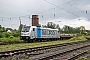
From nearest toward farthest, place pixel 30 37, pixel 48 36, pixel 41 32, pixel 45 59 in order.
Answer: pixel 45 59 < pixel 30 37 < pixel 41 32 < pixel 48 36

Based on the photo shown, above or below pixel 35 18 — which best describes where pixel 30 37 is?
below

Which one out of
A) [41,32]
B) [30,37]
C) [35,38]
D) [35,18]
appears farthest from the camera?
[35,18]

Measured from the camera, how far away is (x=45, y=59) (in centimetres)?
1102

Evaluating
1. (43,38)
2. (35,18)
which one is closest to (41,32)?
(43,38)

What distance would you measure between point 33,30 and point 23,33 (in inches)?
77.6

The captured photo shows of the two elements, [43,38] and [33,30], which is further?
[43,38]

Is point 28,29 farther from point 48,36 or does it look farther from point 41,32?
point 48,36

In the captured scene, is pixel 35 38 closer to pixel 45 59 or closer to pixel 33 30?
pixel 33 30

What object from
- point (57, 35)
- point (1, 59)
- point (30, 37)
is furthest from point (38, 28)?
point (1, 59)

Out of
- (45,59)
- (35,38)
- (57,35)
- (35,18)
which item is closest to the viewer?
(45,59)

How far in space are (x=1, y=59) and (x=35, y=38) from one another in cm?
2316

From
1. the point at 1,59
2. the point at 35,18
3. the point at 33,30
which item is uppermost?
the point at 35,18

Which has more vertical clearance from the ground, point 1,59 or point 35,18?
point 35,18

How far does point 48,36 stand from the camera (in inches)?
1618
